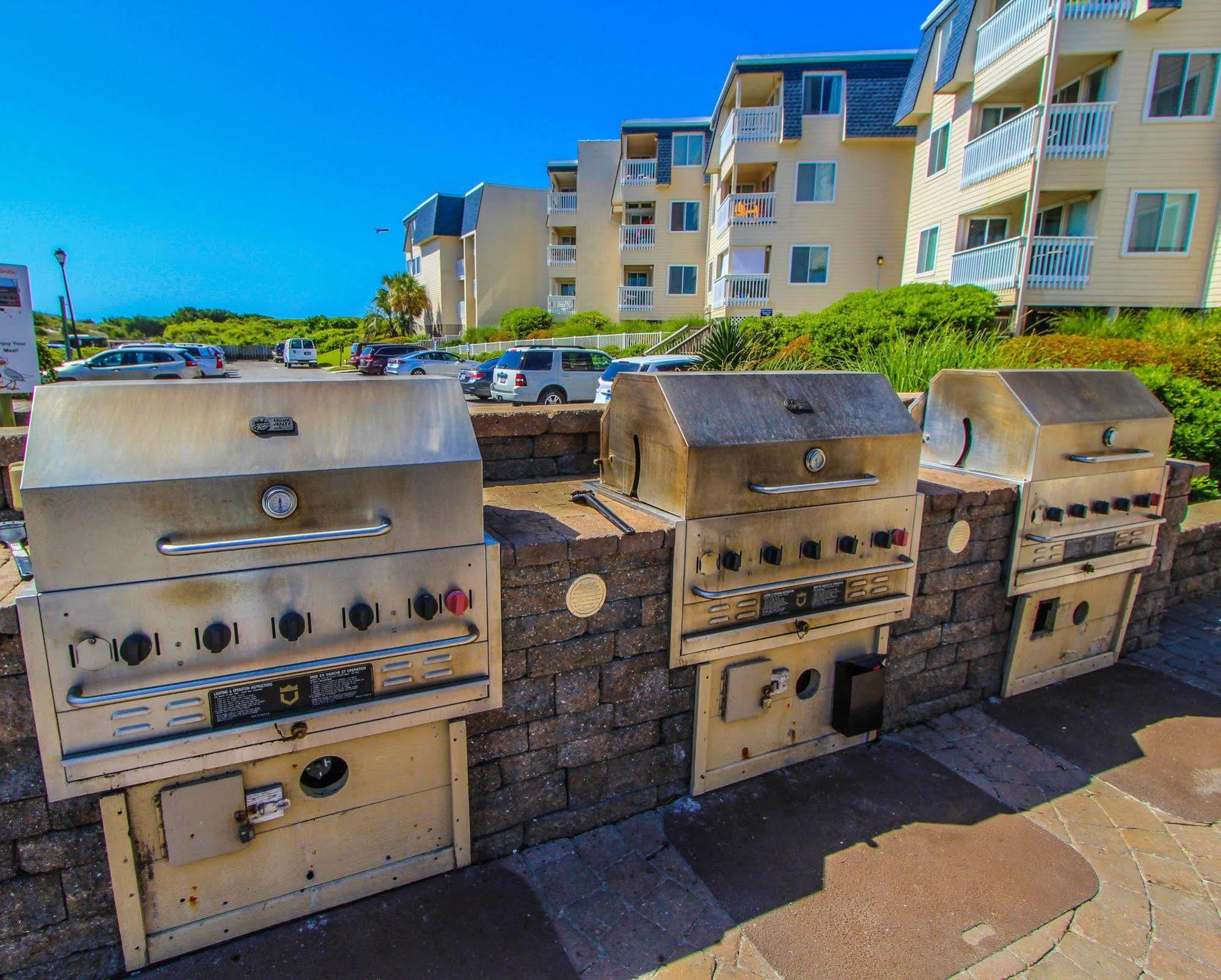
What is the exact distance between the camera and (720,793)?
9.73 feet

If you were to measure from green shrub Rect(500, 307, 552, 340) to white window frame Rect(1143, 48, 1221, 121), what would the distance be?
21.3m

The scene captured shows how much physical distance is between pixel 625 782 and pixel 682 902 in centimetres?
51

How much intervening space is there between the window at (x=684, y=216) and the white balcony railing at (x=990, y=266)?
1275cm

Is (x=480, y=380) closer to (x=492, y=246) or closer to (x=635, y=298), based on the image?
(x=635, y=298)

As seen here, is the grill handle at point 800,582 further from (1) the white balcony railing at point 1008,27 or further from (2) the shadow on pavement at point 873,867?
(1) the white balcony railing at point 1008,27

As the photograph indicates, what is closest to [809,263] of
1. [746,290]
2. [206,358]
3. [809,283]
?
[809,283]

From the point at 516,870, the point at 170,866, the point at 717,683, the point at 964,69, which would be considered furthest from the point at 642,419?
the point at 964,69

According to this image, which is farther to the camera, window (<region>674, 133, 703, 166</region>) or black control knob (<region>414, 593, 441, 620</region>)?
window (<region>674, 133, 703, 166</region>)

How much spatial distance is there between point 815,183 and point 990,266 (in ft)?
27.7

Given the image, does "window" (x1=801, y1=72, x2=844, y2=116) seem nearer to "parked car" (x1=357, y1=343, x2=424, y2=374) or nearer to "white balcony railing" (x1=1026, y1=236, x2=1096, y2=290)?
"white balcony railing" (x1=1026, y1=236, x2=1096, y2=290)

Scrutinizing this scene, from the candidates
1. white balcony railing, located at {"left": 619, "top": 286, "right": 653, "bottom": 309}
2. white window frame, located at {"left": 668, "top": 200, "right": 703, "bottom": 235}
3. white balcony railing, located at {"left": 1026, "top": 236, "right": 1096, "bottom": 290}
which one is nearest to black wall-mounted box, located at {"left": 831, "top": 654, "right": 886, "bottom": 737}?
white balcony railing, located at {"left": 1026, "top": 236, "right": 1096, "bottom": 290}

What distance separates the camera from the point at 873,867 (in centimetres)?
258

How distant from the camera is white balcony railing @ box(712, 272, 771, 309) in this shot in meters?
21.5

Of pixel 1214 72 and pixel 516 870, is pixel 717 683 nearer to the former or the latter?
pixel 516 870
